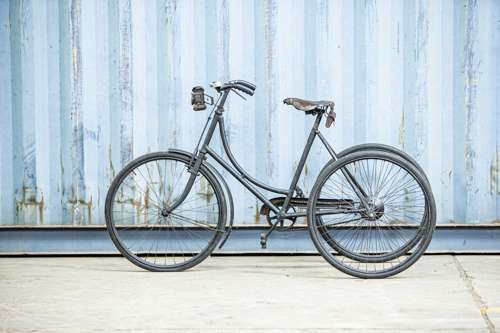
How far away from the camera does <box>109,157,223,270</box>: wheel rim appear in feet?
23.1

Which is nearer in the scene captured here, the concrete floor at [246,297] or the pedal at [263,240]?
the concrete floor at [246,297]

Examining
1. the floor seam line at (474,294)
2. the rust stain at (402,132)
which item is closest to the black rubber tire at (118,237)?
the rust stain at (402,132)

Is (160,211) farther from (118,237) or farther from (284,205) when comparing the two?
(284,205)

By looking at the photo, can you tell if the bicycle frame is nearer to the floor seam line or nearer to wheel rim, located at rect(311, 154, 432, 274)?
wheel rim, located at rect(311, 154, 432, 274)

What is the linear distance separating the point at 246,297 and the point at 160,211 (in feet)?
5.17

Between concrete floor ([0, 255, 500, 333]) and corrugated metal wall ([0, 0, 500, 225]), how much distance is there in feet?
1.92

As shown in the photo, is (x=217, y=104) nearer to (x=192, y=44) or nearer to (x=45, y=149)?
(x=192, y=44)

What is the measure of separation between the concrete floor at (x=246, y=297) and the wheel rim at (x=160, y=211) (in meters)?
0.20

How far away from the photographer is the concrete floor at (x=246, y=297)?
4.98 metres

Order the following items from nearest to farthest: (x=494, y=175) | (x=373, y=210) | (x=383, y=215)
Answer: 1. (x=373, y=210)
2. (x=383, y=215)
3. (x=494, y=175)

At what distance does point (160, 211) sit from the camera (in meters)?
7.02

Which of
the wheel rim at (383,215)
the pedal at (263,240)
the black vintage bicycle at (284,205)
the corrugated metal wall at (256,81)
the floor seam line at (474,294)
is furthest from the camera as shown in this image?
the corrugated metal wall at (256,81)

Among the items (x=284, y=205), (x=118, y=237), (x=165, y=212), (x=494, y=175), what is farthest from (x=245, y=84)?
(x=494, y=175)

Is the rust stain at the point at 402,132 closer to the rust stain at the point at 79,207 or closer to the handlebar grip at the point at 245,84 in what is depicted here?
the handlebar grip at the point at 245,84
